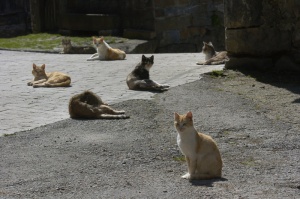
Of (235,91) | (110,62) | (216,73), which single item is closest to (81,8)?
(110,62)

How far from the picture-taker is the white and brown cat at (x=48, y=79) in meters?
→ 11.6

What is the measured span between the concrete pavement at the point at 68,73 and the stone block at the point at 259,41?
0.70m

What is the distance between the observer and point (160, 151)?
7145 mm

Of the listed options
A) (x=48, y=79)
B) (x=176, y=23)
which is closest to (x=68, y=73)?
(x=48, y=79)

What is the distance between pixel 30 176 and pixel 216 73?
19.9 feet

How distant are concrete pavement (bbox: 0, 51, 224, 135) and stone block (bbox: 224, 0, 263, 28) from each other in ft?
3.29

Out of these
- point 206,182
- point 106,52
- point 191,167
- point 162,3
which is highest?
point 162,3

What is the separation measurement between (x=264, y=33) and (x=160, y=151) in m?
5.25

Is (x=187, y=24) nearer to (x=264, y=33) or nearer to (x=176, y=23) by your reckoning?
(x=176, y=23)

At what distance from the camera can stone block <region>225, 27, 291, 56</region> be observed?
1165 centimetres

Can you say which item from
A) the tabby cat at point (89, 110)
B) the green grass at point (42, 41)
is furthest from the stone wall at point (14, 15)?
the tabby cat at point (89, 110)

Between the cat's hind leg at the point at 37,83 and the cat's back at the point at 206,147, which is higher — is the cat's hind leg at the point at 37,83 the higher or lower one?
the higher one

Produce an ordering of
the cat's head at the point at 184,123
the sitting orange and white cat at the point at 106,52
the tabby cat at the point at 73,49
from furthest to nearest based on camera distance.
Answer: the tabby cat at the point at 73,49, the sitting orange and white cat at the point at 106,52, the cat's head at the point at 184,123

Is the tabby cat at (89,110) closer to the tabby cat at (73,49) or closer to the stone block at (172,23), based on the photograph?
the tabby cat at (73,49)
